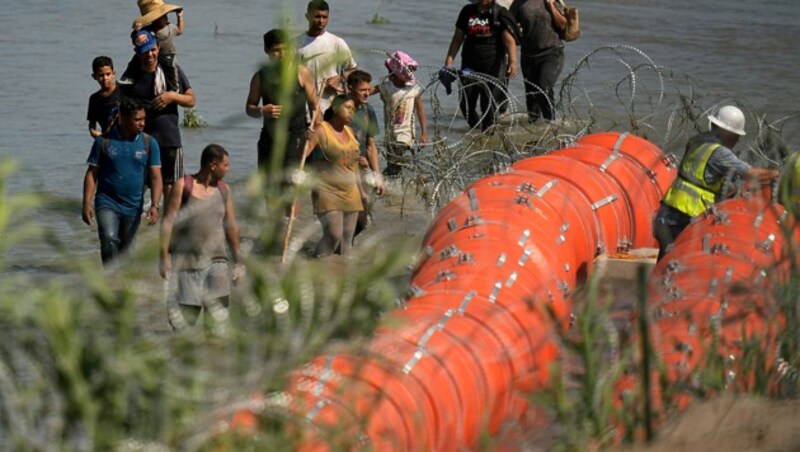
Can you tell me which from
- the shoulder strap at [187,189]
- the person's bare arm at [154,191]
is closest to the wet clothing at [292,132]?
the person's bare arm at [154,191]

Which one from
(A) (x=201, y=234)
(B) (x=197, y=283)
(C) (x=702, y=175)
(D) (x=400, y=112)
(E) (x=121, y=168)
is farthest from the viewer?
(D) (x=400, y=112)

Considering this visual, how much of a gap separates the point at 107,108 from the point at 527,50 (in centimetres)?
769

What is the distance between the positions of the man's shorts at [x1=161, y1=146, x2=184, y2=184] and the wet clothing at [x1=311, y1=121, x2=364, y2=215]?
1187 millimetres

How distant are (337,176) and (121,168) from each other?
64.6 inches

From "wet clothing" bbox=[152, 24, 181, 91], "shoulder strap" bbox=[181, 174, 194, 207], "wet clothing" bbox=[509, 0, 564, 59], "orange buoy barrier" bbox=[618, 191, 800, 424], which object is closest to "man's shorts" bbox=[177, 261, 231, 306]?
"shoulder strap" bbox=[181, 174, 194, 207]

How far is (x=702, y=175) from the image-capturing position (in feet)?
35.6

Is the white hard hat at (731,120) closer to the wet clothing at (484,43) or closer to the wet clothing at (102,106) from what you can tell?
the wet clothing at (102,106)

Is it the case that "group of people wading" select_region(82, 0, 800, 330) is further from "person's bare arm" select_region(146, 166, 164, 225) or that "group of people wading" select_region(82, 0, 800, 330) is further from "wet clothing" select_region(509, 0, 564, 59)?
"wet clothing" select_region(509, 0, 564, 59)

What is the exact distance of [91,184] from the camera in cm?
1107

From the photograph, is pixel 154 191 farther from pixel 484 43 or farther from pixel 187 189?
pixel 484 43

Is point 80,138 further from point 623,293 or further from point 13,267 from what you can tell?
point 623,293

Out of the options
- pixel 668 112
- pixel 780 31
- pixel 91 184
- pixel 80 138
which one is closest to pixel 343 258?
pixel 91 184

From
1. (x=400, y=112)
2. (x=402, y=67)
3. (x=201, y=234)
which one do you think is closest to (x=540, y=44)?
(x=402, y=67)

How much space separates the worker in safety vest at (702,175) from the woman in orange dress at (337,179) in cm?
224
